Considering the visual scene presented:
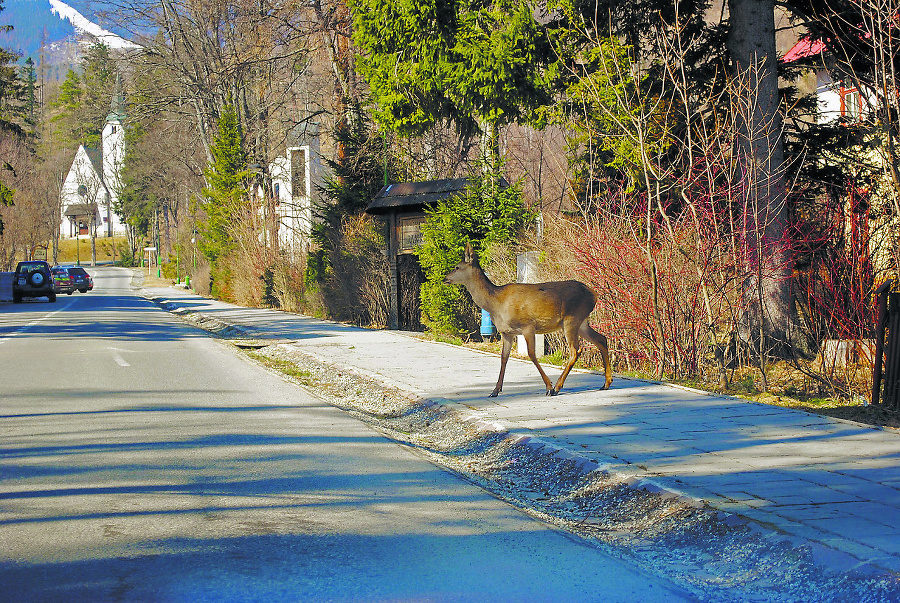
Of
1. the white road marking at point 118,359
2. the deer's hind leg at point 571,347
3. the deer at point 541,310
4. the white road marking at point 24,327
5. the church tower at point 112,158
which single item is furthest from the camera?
the church tower at point 112,158

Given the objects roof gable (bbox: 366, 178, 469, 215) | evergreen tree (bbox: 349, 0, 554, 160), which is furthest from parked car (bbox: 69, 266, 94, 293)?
evergreen tree (bbox: 349, 0, 554, 160)

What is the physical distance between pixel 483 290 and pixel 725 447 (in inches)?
166

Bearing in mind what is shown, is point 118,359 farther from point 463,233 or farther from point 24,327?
point 24,327

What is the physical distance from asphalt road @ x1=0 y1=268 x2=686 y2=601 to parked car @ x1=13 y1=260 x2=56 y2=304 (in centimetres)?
4056

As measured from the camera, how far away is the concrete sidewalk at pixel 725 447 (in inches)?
216

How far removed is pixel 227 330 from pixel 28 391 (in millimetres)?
13963

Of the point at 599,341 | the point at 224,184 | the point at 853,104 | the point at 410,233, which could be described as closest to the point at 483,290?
the point at 599,341

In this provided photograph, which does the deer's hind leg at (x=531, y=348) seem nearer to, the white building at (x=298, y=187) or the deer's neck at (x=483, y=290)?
the deer's neck at (x=483, y=290)

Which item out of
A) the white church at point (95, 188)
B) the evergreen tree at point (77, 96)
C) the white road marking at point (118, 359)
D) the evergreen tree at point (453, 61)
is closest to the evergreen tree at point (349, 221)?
the evergreen tree at point (453, 61)

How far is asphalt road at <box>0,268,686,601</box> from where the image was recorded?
474cm

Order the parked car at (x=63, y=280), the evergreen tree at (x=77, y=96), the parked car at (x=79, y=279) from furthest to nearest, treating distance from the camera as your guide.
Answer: the evergreen tree at (x=77, y=96) < the parked car at (x=79, y=279) < the parked car at (x=63, y=280)

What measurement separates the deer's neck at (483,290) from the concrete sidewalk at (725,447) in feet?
3.93

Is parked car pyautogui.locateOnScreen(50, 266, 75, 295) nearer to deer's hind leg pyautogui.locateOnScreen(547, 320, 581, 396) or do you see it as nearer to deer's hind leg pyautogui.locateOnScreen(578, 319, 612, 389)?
deer's hind leg pyautogui.locateOnScreen(578, 319, 612, 389)

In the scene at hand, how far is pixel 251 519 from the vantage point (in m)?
5.97
